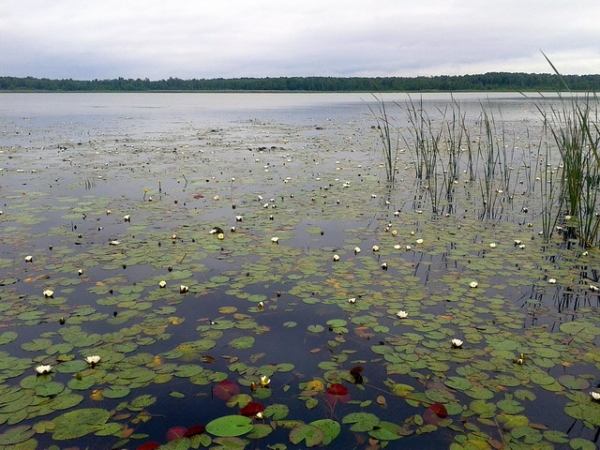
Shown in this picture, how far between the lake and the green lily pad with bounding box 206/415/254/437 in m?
0.01

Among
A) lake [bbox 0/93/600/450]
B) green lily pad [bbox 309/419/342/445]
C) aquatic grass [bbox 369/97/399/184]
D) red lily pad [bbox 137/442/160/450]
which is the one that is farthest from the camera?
aquatic grass [bbox 369/97/399/184]

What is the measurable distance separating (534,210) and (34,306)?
7.88 metres

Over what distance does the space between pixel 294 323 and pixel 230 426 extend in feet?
4.91

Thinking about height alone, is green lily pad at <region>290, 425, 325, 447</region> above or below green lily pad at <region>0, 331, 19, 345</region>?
below

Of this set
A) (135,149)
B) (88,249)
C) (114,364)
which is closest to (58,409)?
(114,364)

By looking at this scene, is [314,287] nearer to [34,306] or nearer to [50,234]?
[34,306]

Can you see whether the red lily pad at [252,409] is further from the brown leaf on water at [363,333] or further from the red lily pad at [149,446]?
the brown leaf on water at [363,333]

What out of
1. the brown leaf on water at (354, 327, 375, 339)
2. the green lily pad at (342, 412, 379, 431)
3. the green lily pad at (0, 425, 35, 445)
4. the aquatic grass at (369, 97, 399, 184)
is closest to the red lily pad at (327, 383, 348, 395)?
the green lily pad at (342, 412, 379, 431)

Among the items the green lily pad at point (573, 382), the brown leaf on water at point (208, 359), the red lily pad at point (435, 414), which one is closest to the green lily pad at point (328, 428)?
the red lily pad at point (435, 414)

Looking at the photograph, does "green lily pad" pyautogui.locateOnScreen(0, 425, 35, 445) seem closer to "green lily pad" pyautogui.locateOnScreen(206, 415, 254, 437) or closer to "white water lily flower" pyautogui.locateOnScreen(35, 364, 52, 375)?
"white water lily flower" pyautogui.locateOnScreen(35, 364, 52, 375)

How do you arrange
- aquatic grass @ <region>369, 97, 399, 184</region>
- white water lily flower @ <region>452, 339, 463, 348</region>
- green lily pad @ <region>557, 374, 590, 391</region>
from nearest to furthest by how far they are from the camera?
green lily pad @ <region>557, 374, 590, 391</region>
white water lily flower @ <region>452, 339, 463, 348</region>
aquatic grass @ <region>369, 97, 399, 184</region>

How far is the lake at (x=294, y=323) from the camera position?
3.07m

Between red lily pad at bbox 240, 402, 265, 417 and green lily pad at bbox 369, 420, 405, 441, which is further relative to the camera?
red lily pad at bbox 240, 402, 265, 417

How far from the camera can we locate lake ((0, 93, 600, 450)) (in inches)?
121
